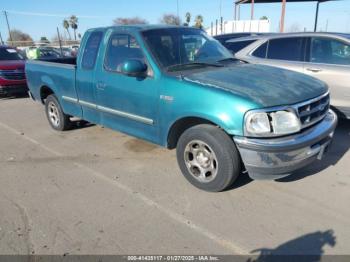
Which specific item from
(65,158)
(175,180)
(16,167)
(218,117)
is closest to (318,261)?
(218,117)

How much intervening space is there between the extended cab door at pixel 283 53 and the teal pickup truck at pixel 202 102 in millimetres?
1804

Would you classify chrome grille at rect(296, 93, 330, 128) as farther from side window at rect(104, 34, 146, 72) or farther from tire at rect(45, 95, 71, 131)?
tire at rect(45, 95, 71, 131)

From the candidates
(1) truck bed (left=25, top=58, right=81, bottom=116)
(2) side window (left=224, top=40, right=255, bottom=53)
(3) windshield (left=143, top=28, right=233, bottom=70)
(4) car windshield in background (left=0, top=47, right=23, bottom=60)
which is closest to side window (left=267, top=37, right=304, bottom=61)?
(2) side window (left=224, top=40, right=255, bottom=53)

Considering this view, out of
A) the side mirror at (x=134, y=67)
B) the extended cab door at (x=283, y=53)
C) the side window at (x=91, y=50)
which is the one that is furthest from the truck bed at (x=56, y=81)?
the extended cab door at (x=283, y=53)

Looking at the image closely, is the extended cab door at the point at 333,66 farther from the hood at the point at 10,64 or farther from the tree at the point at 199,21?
the tree at the point at 199,21

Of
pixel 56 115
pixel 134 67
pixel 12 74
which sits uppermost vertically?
pixel 134 67

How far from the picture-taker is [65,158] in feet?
16.5

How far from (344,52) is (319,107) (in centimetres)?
258

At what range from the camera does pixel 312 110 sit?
3.56 m

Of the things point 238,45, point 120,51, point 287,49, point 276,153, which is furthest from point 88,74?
point 287,49

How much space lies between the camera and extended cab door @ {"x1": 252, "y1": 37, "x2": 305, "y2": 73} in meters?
6.03

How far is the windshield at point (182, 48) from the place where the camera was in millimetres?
4180

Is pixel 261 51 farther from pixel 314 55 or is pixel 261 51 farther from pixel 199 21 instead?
pixel 199 21

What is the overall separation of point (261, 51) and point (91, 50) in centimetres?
347
